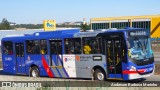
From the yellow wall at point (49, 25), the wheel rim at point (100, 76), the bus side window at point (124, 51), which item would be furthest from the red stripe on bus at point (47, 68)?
the yellow wall at point (49, 25)

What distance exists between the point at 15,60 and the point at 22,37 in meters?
1.59

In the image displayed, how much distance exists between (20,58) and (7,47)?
1.60 meters

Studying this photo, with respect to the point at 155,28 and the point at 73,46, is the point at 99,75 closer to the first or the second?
the point at 73,46

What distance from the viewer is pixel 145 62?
663 inches

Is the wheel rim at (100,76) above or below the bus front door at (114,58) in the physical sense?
below

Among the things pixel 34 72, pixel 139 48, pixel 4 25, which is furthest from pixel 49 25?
pixel 4 25

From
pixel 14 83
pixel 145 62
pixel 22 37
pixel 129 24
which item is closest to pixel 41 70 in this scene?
pixel 22 37

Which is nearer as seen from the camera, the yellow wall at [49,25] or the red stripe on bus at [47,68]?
the red stripe on bus at [47,68]

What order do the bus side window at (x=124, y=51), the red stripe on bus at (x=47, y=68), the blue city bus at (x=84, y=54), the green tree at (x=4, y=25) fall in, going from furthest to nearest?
the green tree at (x=4, y=25), the red stripe on bus at (x=47, y=68), the blue city bus at (x=84, y=54), the bus side window at (x=124, y=51)

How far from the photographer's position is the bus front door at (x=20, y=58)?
22.3 meters

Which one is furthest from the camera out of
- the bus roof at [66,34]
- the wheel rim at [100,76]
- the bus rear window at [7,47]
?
the bus rear window at [7,47]

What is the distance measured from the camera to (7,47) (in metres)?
23.6

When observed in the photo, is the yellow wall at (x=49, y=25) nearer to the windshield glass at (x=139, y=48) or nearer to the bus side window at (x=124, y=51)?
the windshield glass at (x=139, y=48)

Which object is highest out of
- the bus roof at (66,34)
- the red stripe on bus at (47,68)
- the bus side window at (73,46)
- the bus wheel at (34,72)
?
the bus roof at (66,34)
